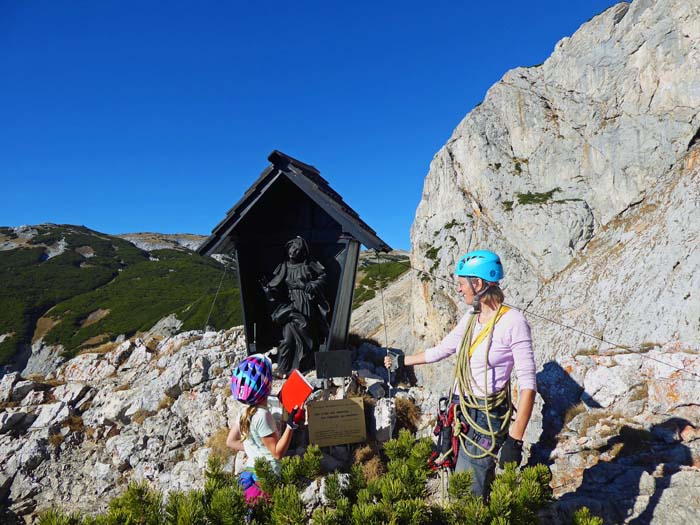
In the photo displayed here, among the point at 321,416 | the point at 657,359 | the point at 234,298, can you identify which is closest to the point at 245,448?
the point at 321,416

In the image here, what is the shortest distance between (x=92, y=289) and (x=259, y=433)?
78.1 meters

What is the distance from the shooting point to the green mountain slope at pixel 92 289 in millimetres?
48438

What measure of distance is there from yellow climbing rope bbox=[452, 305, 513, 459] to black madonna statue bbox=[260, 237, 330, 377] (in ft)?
14.1

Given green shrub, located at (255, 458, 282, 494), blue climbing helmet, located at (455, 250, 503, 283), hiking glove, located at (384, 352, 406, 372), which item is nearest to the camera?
green shrub, located at (255, 458, 282, 494)

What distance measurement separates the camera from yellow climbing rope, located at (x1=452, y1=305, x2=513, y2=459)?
342 centimetres

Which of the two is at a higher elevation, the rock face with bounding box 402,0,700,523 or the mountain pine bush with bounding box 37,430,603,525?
the rock face with bounding box 402,0,700,523

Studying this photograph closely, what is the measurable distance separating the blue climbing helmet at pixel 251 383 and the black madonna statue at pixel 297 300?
12.0 ft

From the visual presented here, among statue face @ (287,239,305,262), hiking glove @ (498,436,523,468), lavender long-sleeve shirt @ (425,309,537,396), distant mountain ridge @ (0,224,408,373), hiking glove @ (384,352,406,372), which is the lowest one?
hiking glove @ (498,436,523,468)

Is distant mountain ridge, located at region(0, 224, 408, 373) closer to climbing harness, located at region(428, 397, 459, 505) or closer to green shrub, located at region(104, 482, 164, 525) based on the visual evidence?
climbing harness, located at region(428, 397, 459, 505)

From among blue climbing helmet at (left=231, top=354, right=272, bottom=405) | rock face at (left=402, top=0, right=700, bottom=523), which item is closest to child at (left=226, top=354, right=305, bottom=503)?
blue climbing helmet at (left=231, top=354, right=272, bottom=405)

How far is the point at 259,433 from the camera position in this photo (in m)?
3.93

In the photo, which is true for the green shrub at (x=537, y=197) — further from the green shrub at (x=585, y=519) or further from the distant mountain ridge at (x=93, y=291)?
the green shrub at (x=585, y=519)

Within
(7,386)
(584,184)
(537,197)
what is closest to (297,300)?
(7,386)

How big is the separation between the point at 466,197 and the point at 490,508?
3492 centimetres
